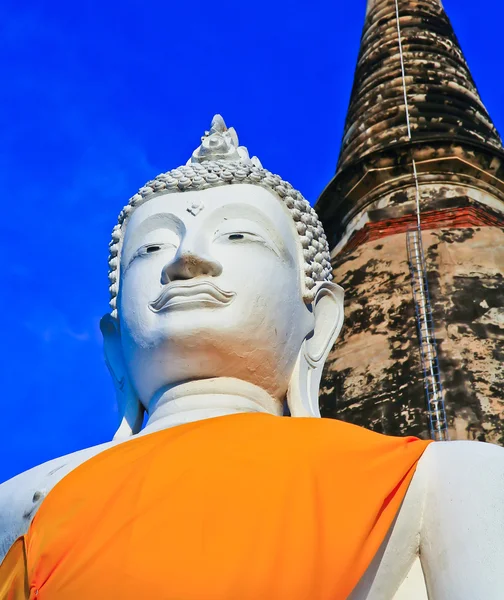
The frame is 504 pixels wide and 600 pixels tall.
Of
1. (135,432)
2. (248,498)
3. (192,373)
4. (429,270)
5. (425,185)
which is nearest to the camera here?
(248,498)

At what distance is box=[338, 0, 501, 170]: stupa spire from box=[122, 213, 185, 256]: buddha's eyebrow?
5.23 meters

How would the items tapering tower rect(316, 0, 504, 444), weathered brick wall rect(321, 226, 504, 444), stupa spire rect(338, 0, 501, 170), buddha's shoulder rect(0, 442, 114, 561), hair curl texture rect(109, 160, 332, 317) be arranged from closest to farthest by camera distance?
buddha's shoulder rect(0, 442, 114, 561)
hair curl texture rect(109, 160, 332, 317)
weathered brick wall rect(321, 226, 504, 444)
tapering tower rect(316, 0, 504, 444)
stupa spire rect(338, 0, 501, 170)

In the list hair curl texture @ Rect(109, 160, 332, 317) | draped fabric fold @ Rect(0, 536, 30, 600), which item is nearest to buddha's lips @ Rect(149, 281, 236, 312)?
hair curl texture @ Rect(109, 160, 332, 317)

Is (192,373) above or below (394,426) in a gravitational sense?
below

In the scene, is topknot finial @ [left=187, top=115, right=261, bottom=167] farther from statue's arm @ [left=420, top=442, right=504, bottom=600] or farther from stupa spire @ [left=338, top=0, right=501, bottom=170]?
stupa spire @ [left=338, top=0, right=501, bottom=170]

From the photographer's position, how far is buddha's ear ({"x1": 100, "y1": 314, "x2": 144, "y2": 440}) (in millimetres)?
4797

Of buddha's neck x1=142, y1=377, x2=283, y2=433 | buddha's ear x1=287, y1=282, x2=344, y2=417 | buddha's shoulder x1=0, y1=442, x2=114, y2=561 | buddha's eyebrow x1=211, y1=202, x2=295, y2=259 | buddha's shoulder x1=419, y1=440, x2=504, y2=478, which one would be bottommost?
buddha's shoulder x1=419, y1=440, x2=504, y2=478

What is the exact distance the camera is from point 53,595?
331 cm

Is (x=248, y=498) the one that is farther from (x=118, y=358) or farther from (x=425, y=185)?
(x=425, y=185)

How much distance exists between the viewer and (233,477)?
361 cm

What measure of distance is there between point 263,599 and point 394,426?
3.80 metres

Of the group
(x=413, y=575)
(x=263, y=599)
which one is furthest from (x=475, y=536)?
(x=263, y=599)

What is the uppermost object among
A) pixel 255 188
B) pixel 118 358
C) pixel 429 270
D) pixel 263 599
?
pixel 429 270

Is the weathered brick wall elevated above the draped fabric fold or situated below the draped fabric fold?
above
